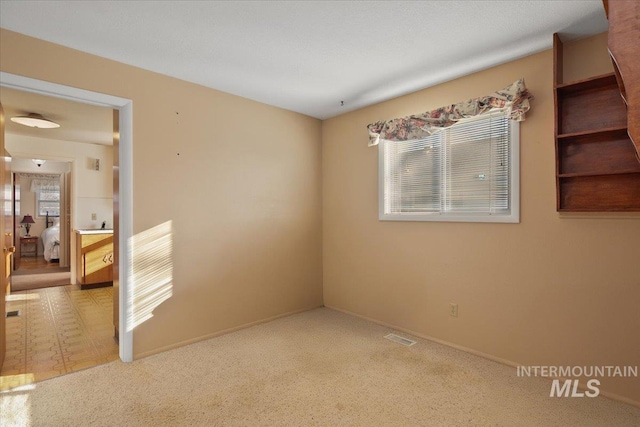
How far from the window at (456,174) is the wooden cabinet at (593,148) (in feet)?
1.04

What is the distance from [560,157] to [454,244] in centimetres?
104

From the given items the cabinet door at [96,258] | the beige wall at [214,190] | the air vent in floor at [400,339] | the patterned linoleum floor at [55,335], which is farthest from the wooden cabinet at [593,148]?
the cabinet door at [96,258]

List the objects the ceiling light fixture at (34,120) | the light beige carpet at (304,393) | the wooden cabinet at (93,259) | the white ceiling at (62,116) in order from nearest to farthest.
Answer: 1. the light beige carpet at (304,393)
2. the white ceiling at (62,116)
3. the ceiling light fixture at (34,120)
4. the wooden cabinet at (93,259)

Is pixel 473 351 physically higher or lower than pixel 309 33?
lower

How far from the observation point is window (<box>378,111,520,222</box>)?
8.75ft

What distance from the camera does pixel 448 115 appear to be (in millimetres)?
2863

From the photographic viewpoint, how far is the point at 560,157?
90.7 inches

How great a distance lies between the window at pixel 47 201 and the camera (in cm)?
898

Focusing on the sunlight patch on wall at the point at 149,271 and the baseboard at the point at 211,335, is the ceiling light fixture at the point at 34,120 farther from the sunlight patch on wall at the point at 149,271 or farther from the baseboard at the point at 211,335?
the baseboard at the point at 211,335

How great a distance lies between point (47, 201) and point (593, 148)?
11560 millimetres

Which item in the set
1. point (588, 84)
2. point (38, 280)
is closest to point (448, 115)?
point (588, 84)

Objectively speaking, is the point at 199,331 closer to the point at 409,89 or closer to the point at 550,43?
the point at 409,89

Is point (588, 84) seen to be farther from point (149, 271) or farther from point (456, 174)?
point (149, 271)

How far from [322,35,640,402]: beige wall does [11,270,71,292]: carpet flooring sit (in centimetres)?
506
